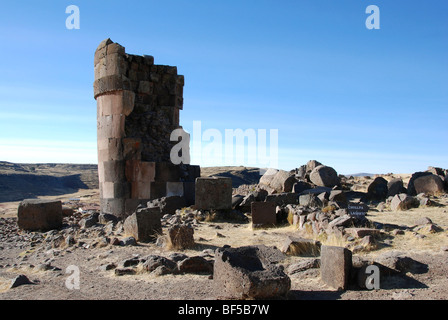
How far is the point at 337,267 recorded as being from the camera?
4816 millimetres

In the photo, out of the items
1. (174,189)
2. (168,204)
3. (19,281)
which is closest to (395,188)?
(174,189)

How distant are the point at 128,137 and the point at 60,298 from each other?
8004 millimetres

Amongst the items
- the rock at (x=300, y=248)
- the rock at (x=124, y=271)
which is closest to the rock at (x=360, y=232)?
the rock at (x=300, y=248)

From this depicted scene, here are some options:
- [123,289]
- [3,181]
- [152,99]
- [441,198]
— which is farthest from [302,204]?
[3,181]

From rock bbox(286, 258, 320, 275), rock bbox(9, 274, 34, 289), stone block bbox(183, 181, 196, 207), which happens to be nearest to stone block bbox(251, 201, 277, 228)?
stone block bbox(183, 181, 196, 207)

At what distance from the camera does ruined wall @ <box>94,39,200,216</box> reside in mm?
12227

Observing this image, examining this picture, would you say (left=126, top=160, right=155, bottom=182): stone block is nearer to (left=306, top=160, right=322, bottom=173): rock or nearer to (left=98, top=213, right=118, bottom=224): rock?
(left=98, top=213, right=118, bottom=224): rock

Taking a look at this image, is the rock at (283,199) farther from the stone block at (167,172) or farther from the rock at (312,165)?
the rock at (312,165)

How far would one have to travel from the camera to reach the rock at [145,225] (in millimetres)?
8102

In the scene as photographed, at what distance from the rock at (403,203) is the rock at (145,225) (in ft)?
23.1

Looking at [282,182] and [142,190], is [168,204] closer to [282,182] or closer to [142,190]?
[142,190]

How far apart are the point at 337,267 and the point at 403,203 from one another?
7.67 metres
